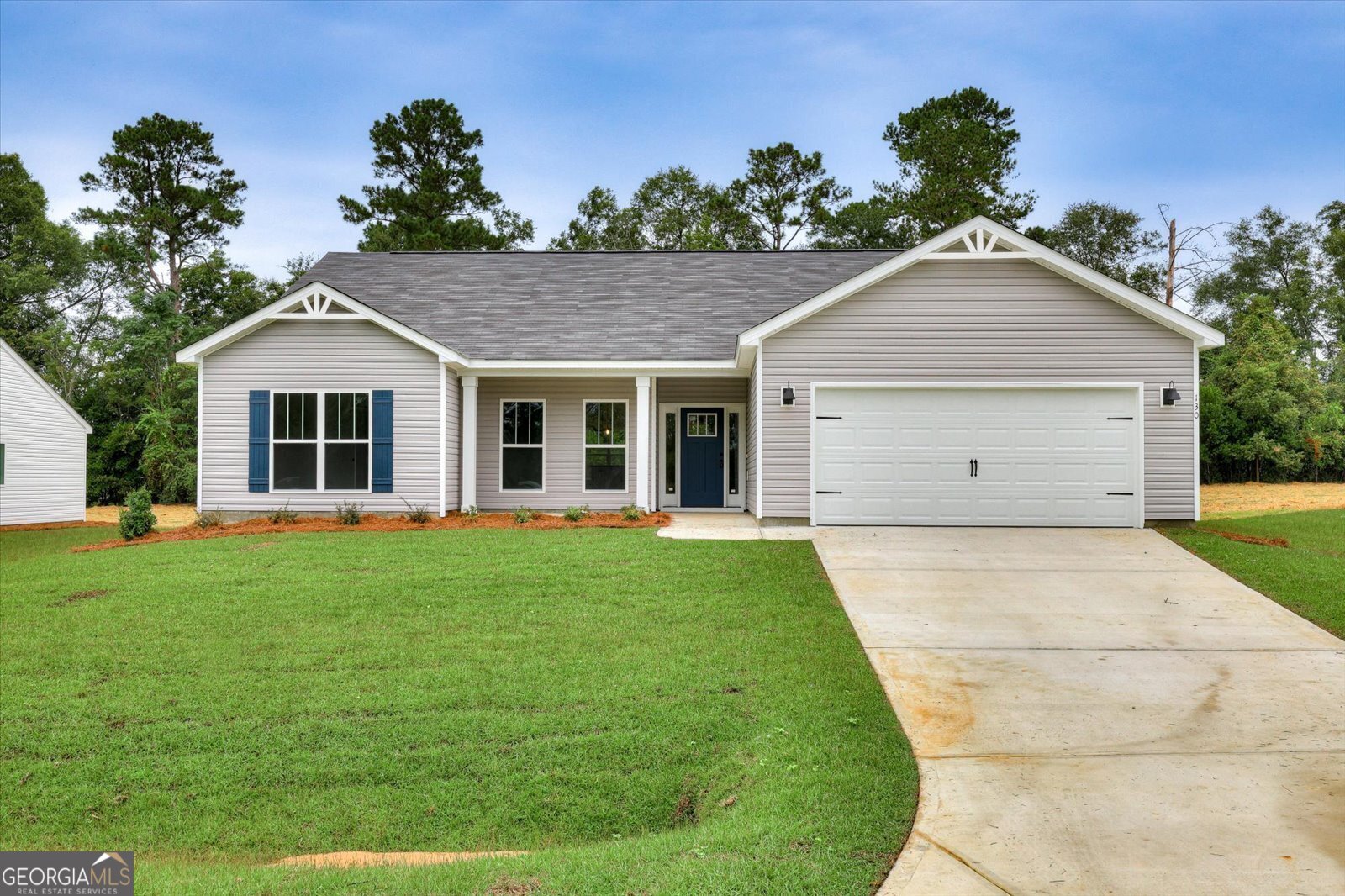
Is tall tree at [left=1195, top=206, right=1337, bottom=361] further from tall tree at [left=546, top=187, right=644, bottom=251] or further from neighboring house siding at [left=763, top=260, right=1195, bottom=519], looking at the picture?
neighboring house siding at [left=763, top=260, right=1195, bottom=519]

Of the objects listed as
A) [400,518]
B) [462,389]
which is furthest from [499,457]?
[400,518]

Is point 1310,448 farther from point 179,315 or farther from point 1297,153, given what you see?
point 179,315

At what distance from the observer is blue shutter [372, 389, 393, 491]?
1452 centimetres

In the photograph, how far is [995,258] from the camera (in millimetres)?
13047

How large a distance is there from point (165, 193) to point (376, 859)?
114 feet

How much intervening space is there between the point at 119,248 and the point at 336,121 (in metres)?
8.63

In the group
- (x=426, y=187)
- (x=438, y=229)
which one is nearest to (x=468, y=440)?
(x=438, y=229)

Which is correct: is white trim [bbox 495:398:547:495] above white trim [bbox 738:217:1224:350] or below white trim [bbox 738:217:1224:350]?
below

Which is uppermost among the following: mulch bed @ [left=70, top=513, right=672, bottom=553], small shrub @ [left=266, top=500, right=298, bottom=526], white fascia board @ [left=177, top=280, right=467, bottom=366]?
white fascia board @ [left=177, top=280, right=467, bottom=366]

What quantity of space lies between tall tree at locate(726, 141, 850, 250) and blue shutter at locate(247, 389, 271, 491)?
23312mm

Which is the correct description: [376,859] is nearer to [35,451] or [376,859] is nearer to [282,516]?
[282,516]

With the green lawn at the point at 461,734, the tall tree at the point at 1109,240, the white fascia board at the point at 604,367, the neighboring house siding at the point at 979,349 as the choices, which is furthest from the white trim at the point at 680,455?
the tall tree at the point at 1109,240

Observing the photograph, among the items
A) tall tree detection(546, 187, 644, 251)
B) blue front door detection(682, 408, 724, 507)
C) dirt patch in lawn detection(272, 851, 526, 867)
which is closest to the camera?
dirt patch in lawn detection(272, 851, 526, 867)

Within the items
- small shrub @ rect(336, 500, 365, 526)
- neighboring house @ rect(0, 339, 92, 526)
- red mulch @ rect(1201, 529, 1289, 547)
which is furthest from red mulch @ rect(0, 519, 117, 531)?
red mulch @ rect(1201, 529, 1289, 547)
